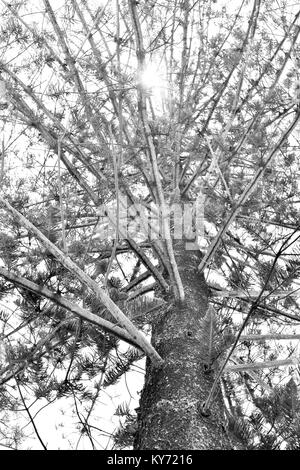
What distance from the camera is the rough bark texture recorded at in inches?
52.5

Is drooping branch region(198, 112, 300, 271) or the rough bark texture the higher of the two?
drooping branch region(198, 112, 300, 271)

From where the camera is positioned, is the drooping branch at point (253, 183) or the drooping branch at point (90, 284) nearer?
the drooping branch at point (90, 284)

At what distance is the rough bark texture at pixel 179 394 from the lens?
1.33 m

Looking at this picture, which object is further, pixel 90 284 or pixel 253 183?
pixel 253 183

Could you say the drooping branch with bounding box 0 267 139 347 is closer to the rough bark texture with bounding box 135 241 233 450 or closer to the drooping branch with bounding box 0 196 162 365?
the drooping branch with bounding box 0 196 162 365

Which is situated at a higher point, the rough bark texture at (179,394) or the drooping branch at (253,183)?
the drooping branch at (253,183)

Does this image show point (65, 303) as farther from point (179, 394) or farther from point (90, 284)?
point (179, 394)

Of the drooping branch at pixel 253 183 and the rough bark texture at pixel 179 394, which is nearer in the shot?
the rough bark texture at pixel 179 394

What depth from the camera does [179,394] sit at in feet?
4.82

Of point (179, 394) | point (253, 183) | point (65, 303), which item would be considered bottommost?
point (179, 394)

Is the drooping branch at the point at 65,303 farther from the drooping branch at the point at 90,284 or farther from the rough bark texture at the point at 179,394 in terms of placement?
the rough bark texture at the point at 179,394

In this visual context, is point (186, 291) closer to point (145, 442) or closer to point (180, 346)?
point (180, 346)

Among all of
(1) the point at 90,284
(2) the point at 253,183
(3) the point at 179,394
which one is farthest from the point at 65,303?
(2) the point at 253,183
